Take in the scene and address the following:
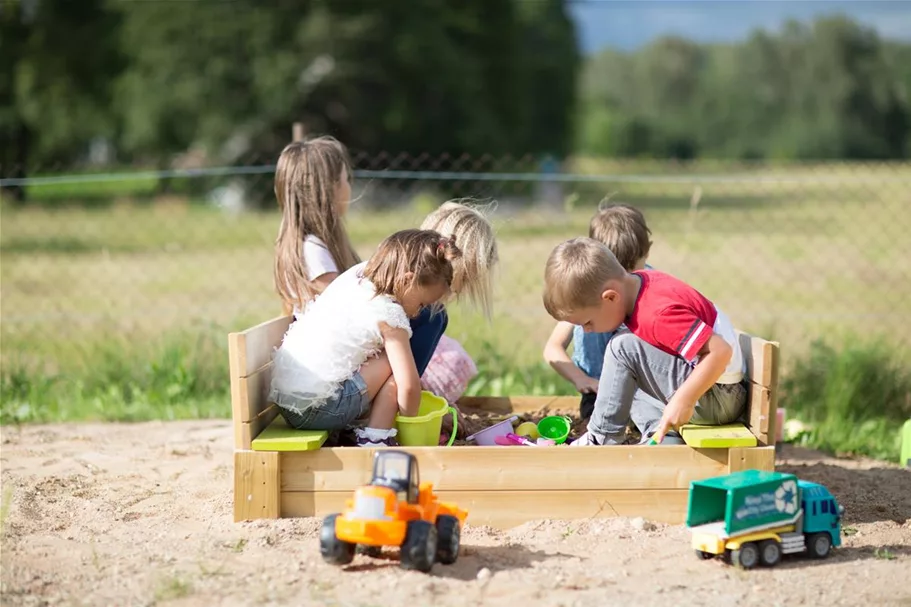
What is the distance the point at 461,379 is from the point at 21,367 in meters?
2.98

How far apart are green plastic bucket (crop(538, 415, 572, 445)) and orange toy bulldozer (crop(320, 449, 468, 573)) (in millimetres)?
1256

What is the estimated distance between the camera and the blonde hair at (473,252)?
3893 mm

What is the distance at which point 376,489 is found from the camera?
2.92 metres

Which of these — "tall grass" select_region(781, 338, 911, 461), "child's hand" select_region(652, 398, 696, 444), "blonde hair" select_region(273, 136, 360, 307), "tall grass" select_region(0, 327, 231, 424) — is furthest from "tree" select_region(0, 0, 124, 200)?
"child's hand" select_region(652, 398, 696, 444)

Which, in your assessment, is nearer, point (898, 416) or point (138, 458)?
point (138, 458)

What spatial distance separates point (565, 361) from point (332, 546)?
1.81m

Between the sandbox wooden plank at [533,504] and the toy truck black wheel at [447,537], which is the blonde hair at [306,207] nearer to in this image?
the sandbox wooden plank at [533,504]

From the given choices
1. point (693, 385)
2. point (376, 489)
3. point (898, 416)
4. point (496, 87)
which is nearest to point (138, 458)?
point (376, 489)

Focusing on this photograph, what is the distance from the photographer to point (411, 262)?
357cm

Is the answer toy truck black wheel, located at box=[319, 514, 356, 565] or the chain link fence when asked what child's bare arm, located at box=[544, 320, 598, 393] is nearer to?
the chain link fence

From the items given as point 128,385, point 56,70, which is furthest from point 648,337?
point 56,70

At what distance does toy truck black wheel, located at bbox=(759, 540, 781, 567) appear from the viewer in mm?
3092

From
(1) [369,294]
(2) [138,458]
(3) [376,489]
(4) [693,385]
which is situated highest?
(1) [369,294]

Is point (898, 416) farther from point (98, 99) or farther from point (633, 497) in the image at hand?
point (98, 99)
